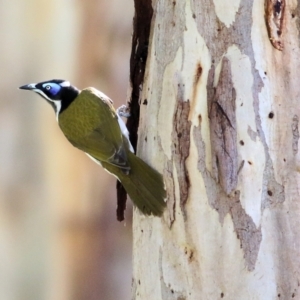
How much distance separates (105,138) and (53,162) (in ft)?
3.15

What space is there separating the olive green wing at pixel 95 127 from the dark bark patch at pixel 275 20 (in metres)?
0.43

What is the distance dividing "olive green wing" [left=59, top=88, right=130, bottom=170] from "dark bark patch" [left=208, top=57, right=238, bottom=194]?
0.28 metres

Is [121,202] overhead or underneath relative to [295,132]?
underneath

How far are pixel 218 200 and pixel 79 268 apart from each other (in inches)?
56.1

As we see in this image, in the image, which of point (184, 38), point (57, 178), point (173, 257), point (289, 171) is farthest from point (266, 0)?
point (57, 178)

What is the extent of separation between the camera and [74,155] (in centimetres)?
236

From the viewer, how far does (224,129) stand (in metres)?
1.11

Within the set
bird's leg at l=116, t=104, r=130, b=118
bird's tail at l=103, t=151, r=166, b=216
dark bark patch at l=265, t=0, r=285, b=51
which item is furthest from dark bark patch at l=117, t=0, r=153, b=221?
dark bark patch at l=265, t=0, r=285, b=51

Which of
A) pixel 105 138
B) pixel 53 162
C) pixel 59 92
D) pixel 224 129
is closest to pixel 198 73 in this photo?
pixel 224 129

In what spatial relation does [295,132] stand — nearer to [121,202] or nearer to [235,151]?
[235,151]

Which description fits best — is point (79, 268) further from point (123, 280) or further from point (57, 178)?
point (57, 178)

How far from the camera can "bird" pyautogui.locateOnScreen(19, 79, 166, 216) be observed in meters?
1.21

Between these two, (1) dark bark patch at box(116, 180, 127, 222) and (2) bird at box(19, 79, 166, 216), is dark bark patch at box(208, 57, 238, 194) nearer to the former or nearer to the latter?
(2) bird at box(19, 79, 166, 216)

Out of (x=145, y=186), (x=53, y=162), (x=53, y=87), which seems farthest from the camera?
(x=53, y=162)
